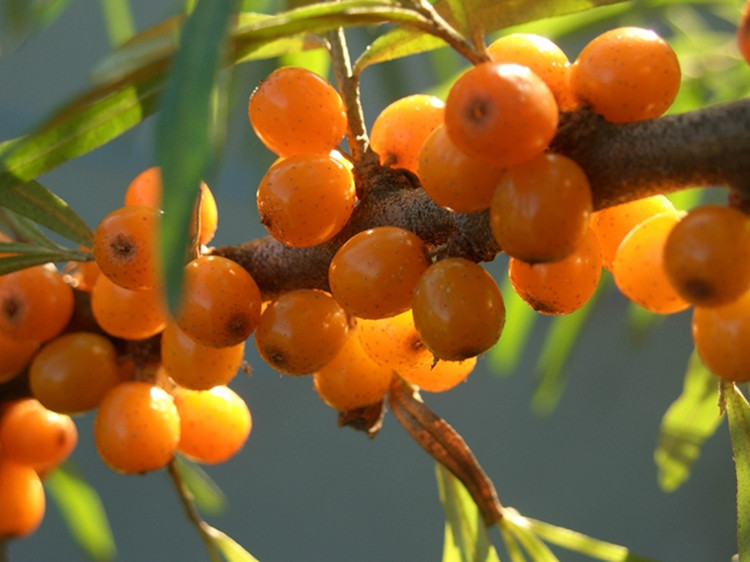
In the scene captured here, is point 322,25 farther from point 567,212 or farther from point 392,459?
point 392,459

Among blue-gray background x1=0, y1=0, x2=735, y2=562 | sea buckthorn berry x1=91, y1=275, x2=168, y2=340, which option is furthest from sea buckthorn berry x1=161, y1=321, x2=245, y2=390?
blue-gray background x1=0, y1=0, x2=735, y2=562

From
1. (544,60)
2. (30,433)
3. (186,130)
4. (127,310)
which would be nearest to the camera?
(186,130)

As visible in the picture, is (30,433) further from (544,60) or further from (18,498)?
(544,60)

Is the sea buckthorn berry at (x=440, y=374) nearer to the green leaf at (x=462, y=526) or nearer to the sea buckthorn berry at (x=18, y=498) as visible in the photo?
the green leaf at (x=462, y=526)

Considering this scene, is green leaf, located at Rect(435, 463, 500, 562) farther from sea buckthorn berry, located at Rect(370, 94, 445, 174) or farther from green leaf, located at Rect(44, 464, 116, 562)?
green leaf, located at Rect(44, 464, 116, 562)

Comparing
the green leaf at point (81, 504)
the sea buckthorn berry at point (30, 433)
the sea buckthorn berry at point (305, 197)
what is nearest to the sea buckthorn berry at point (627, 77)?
the sea buckthorn berry at point (305, 197)

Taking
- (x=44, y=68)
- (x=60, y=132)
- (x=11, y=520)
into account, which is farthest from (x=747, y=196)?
(x=44, y=68)

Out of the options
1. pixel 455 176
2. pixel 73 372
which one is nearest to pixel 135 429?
pixel 73 372
